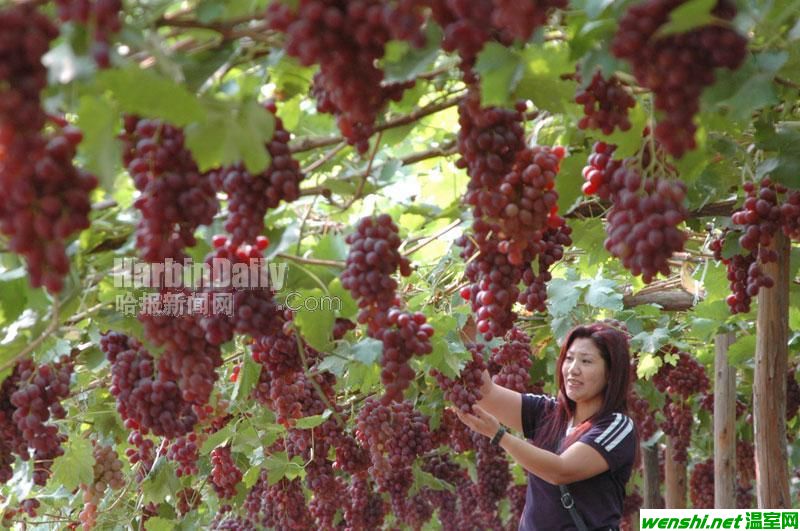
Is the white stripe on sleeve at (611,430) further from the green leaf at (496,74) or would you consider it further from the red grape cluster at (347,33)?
the red grape cluster at (347,33)

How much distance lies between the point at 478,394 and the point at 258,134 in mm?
2574

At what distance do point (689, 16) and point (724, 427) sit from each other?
4487 mm

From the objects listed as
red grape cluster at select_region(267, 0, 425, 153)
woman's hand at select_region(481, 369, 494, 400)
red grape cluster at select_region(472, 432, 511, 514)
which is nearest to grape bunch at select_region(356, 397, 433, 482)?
woman's hand at select_region(481, 369, 494, 400)

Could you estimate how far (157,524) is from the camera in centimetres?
610

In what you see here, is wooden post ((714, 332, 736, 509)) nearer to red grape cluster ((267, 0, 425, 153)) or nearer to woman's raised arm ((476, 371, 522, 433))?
woman's raised arm ((476, 371, 522, 433))

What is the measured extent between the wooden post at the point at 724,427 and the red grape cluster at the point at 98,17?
15.5 ft

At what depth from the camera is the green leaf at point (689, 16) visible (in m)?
1.55

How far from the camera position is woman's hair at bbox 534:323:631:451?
4406 millimetres

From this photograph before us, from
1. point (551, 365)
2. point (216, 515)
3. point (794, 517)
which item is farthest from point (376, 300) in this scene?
point (216, 515)

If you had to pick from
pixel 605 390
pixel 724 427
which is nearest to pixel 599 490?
pixel 605 390

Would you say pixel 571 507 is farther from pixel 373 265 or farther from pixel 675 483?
pixel 675 483

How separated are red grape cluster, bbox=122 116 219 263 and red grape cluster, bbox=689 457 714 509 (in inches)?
301

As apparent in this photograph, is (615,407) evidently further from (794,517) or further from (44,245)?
(44,245)

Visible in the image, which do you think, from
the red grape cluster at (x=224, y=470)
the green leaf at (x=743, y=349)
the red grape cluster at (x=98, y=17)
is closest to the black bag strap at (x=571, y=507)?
the green leaf at (x=743, y=349)
